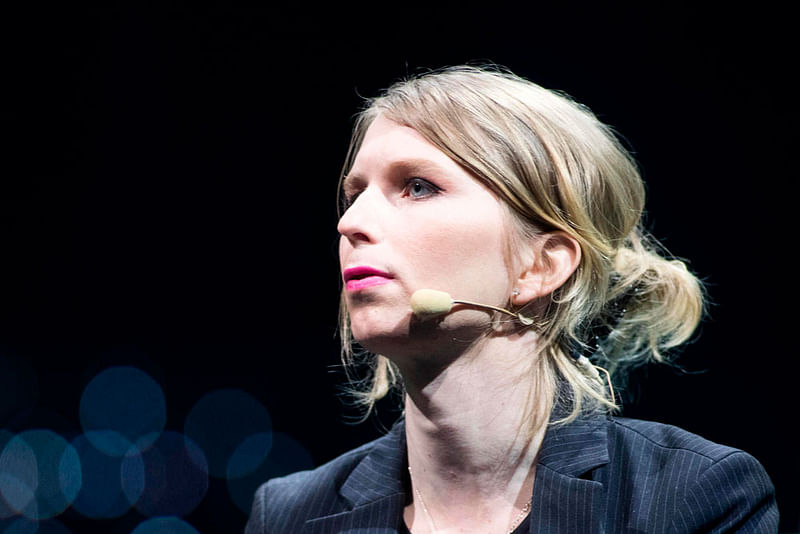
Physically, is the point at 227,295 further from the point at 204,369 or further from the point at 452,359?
the point at 452,359

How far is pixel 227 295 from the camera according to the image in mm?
2984

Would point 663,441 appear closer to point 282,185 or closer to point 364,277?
point 364,277

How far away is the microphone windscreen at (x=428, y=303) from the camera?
1390 mm

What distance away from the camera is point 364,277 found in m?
1.46

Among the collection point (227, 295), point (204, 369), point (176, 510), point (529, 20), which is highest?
point (529, 20)

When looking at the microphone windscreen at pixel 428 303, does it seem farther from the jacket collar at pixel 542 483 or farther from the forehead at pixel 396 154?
the jacket collar at pixel 542 483

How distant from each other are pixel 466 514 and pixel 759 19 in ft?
6.29

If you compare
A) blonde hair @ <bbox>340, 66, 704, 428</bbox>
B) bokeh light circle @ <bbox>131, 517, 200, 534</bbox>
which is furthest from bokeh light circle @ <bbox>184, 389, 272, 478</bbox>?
blonde hair @ <bbox>340, 66, 704, 428</bbox>

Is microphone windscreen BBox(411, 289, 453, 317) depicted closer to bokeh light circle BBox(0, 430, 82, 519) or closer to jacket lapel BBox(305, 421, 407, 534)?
jacket lapel BBox(305, 421, 407, 534)

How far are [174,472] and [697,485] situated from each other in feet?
6.92

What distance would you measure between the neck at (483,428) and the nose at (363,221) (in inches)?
11.3

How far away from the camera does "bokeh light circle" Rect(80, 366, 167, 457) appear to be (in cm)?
283

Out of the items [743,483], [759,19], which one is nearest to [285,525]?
[743,483]

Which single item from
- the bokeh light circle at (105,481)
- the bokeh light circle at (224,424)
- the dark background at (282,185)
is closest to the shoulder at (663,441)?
the dark background at (282,185)
